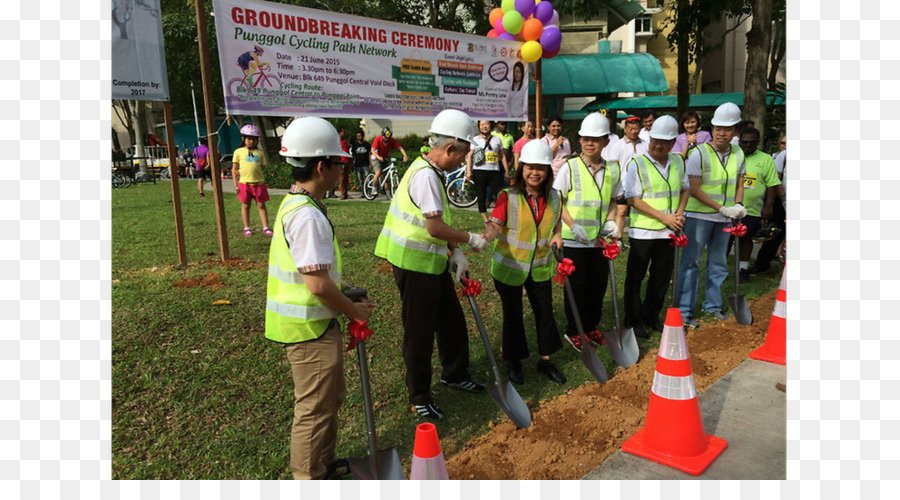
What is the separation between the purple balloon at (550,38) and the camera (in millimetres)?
8586

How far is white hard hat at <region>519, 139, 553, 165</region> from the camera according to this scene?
4.00 meters

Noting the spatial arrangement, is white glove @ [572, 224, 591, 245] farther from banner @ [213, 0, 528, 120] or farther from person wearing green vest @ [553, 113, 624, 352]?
banner @ [213, 0, 528, 120]

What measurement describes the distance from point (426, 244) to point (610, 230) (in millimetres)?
1884

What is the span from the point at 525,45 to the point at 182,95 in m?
32.5

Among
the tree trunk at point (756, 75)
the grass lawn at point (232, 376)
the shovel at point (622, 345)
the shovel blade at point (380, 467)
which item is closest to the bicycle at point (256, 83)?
the grass lawn at point (232, 376)

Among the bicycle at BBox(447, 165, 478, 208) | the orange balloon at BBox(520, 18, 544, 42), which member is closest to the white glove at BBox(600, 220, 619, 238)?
the orange balloon at BBox(520, 18, 544, 42)

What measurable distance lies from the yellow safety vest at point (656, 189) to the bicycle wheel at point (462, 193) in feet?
24.3

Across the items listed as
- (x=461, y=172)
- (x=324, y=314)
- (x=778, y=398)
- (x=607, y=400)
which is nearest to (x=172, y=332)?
(x=324, y=314)

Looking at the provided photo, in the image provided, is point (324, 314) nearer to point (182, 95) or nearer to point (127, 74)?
point (127, 74)

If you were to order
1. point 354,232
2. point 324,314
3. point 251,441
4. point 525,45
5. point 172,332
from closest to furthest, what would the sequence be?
point 324,314
point 251,441
point 172,332
point 525,45
point 354,232

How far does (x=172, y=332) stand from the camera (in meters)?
4.76

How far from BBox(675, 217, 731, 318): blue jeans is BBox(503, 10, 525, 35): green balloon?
4687mm

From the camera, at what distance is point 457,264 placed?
3.83 metres

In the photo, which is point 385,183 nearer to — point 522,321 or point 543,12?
point 543,12
